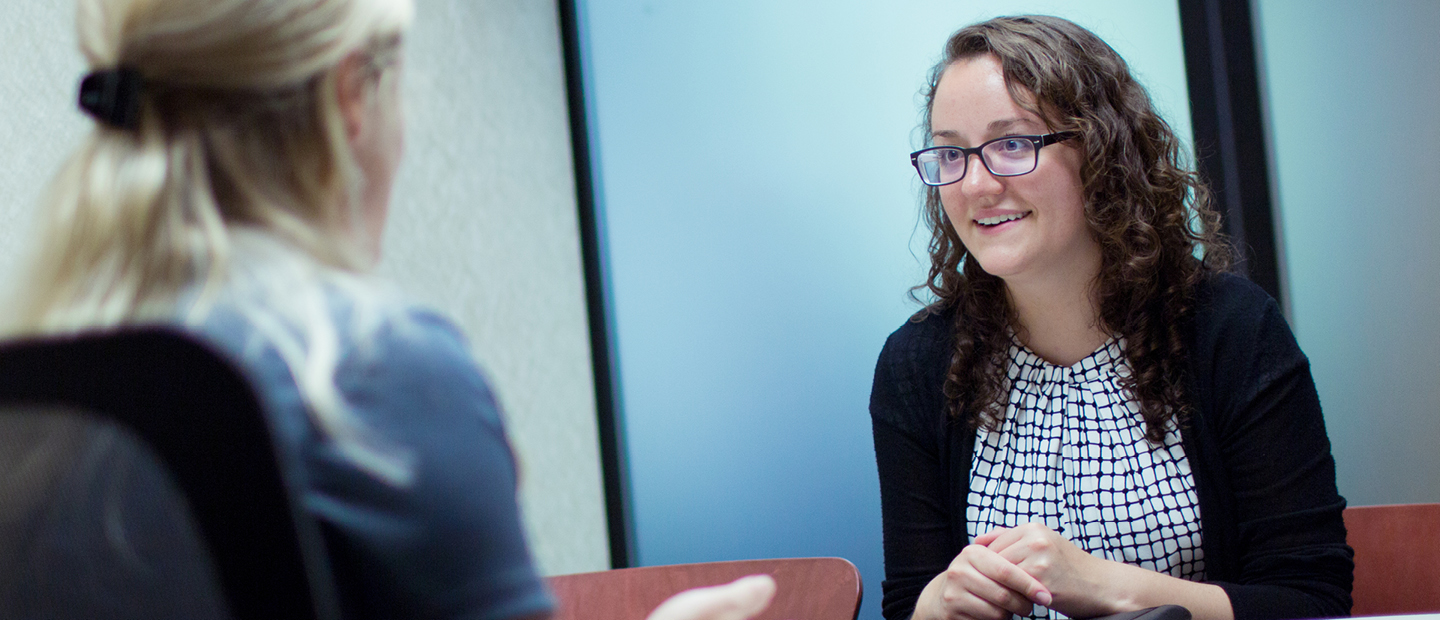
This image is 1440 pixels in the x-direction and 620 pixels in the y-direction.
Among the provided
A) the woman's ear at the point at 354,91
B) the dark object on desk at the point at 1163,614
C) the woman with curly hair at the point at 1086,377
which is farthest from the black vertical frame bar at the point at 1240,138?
the woman's ear at the point at 354,91

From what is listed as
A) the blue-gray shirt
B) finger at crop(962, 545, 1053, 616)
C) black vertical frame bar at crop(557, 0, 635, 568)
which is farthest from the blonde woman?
black vertical frame bar at crop(557, 0, 635, 568)

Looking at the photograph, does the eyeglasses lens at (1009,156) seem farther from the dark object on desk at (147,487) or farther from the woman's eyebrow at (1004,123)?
the dark object on desk at (147,487)

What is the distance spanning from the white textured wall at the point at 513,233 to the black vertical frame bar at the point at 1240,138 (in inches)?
58.7

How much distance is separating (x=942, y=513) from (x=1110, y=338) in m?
0.36

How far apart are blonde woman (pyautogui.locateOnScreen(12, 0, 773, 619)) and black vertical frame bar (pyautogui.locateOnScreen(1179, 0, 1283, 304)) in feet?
6.47

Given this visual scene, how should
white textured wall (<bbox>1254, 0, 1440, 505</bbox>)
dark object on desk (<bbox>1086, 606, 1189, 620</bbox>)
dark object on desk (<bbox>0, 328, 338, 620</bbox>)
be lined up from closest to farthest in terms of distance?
dark object on desk (<bbox>0, 328, 338, 620</bbox>)
dark object on desk (<bbox>1086, 606, 1189, 620</bbox>)
white textured wall (<bbox>1254, 0, 1440, 505</bbox>)

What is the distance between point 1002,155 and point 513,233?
52.6 inches

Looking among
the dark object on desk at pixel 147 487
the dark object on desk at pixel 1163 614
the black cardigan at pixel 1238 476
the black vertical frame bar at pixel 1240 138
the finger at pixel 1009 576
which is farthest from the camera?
the black vertical frame bar at pixel 1240 138

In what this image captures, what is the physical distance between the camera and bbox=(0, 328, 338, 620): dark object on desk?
0.47 metres

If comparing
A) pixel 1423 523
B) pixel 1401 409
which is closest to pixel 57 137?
pixel 1423 523

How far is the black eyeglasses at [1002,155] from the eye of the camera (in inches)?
63.6

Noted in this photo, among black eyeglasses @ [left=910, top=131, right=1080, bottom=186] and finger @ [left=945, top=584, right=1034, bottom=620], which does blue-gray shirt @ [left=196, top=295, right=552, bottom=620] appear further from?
black eyeglasses @ [left=910, top=131, right=1080, bottom=186]

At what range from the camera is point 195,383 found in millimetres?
470

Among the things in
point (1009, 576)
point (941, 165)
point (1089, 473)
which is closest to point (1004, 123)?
point (941, 165)
